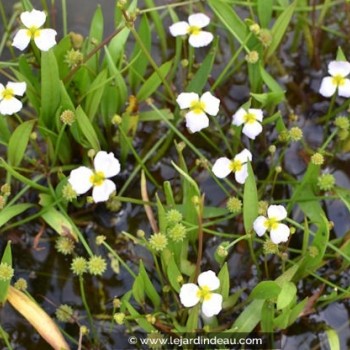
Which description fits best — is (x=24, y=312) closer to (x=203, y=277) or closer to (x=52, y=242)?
(x=52, y=242)

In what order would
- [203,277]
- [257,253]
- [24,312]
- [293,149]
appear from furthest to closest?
1. [293,149]
2. [257,253]
3. [24,312]
4. [203,277]

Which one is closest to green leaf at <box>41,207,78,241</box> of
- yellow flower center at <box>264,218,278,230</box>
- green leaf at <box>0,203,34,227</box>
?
green leaf at <box>0,203,34,227</box>

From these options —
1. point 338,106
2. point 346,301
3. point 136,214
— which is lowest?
point 346,301

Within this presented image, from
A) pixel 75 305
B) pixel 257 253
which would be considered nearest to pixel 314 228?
pixel 257 253

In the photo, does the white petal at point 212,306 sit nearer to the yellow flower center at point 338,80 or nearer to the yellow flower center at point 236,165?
the yellow flower center at point 236,165

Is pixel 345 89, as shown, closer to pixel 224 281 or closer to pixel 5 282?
pixel 224 281

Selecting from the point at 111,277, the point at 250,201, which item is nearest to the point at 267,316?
the point at 250,201

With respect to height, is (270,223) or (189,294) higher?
(270,223)

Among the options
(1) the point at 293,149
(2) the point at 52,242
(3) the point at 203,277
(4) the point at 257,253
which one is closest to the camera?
(3) the point at 203,277
